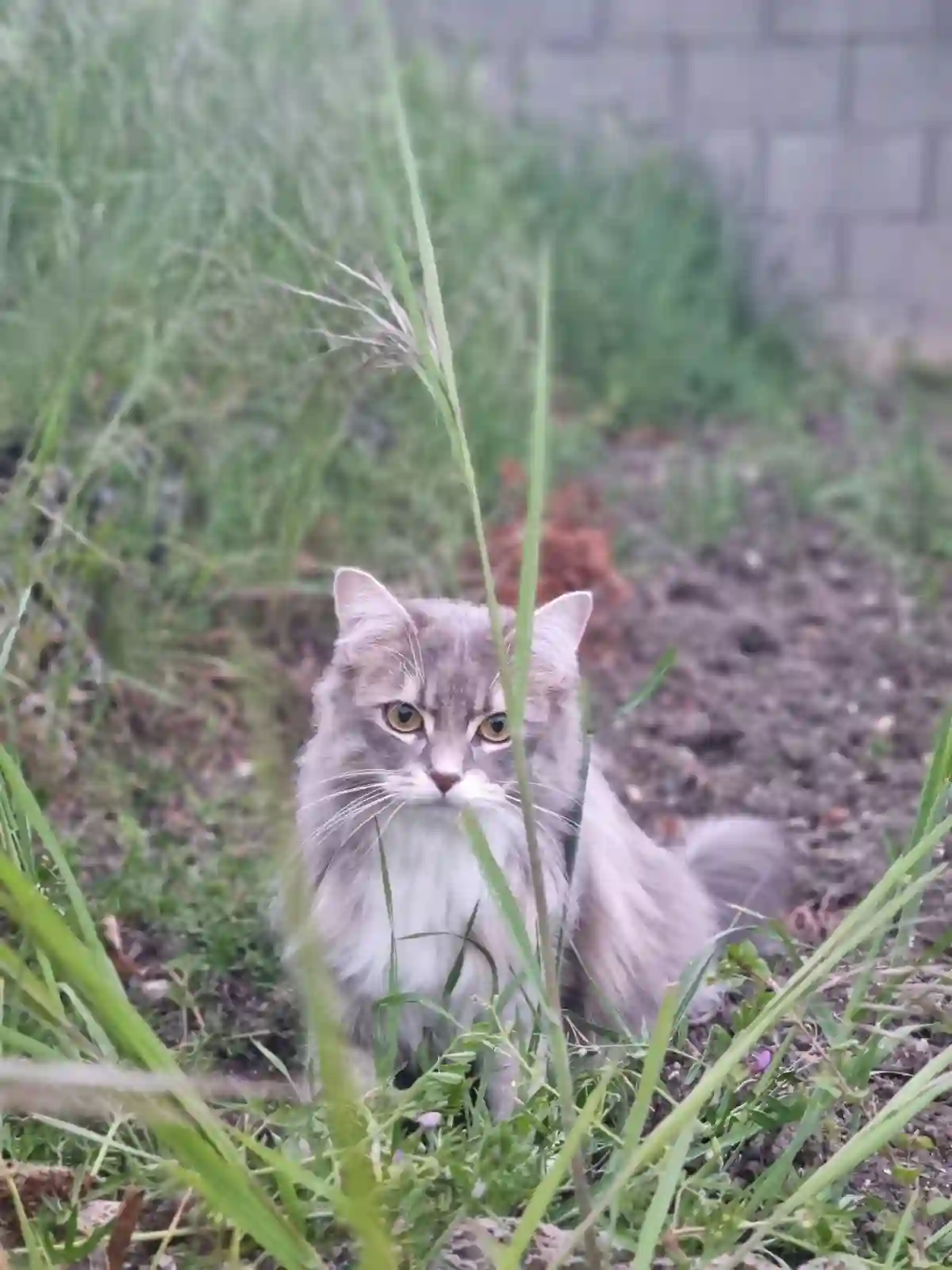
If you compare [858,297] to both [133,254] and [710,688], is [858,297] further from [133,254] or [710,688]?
[133,254]

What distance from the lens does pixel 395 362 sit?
1.21 m

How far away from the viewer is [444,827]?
1602mm

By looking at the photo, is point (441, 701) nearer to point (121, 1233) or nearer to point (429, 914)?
point (429, 914)

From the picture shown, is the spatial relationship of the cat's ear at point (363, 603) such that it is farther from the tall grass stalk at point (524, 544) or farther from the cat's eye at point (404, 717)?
the tall grass stalk at point (524, 544)

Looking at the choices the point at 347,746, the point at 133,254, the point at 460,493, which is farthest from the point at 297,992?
the point at 460,493

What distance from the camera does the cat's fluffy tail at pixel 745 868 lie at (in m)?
2.00

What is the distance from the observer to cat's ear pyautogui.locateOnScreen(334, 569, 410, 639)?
1683mm

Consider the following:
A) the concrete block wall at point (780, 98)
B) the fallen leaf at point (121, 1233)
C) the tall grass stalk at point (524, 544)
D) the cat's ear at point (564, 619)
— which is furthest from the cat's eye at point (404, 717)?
the concrete block wall at point (780, 98)

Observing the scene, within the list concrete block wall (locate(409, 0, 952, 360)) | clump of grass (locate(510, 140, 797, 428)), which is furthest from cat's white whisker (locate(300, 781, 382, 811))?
concrete block wall (locate(409, 0, 952, 360))

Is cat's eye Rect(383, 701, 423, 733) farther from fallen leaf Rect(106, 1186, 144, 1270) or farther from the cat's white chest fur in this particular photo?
fallen leaf Rect(106, 1186, 144, 1270)

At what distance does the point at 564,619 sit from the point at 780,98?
4.69 meters

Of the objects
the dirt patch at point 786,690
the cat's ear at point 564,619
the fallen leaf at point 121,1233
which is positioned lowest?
the dirt patch at point 786,690

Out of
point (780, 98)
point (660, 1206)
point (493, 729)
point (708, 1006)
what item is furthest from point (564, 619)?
point (780, 98)

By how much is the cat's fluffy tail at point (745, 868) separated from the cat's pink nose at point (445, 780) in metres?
0.57
